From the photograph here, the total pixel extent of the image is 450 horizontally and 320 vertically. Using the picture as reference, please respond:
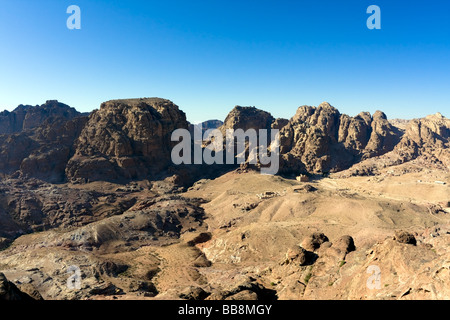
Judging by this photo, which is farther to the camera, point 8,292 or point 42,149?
point 42,149

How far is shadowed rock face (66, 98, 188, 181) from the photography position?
77438 millimetres

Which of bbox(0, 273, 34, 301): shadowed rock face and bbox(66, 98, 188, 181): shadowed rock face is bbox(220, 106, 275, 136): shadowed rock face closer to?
bbox(66, 98, 188, 181): shadowed rock face

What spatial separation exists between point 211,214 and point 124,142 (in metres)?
41.4

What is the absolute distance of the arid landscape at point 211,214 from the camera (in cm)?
2165

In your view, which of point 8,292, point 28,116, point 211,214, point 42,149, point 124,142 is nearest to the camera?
point 8,292

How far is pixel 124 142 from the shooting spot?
8344cm

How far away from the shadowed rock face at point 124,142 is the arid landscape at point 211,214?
39 cm

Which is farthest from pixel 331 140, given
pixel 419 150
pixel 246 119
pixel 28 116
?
pixel 28 116

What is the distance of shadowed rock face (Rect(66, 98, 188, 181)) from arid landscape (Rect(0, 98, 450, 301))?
386 mm

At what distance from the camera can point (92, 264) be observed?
34.4 metres

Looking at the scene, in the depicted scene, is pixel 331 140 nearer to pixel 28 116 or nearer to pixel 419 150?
pixel 419 150

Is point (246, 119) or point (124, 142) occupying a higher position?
point (246, 119)

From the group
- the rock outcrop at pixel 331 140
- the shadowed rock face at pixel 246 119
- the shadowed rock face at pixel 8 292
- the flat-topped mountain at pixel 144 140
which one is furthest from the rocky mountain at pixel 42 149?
the rock outcrop at pixel 331 140
